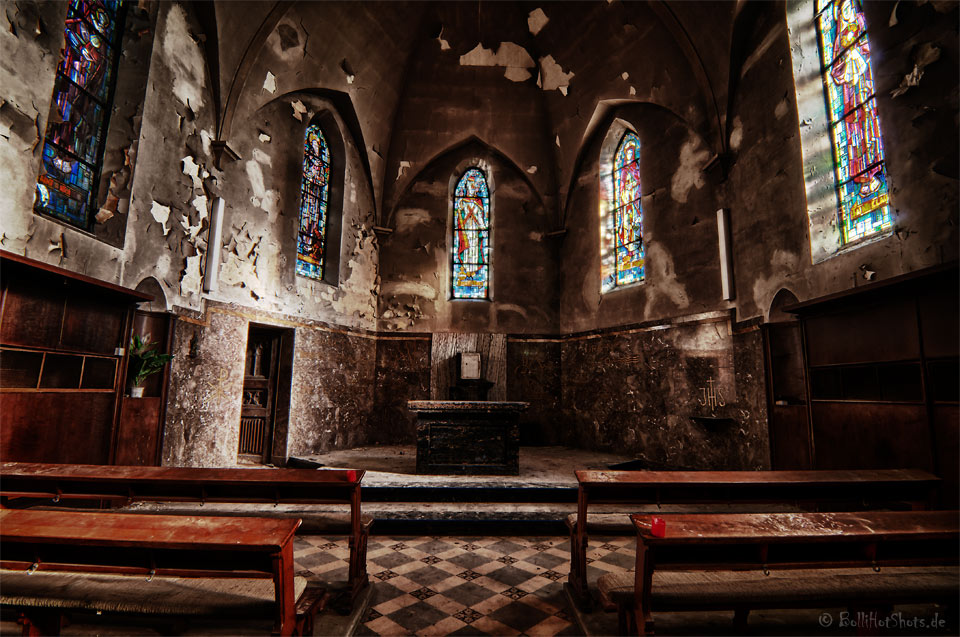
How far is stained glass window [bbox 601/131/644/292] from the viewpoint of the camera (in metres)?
9.49

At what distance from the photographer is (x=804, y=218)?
241 inches

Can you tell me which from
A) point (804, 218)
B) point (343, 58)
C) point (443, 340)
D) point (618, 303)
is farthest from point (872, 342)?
point (343, 58)

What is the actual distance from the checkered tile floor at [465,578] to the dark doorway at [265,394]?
3.78 meters

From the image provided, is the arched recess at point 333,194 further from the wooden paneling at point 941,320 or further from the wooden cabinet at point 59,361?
the wooden paneling at point 941,320

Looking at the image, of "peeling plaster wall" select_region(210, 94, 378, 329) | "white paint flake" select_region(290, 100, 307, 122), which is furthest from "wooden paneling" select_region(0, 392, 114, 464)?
"white paint flake" select_region(290, 100, 307, 122)

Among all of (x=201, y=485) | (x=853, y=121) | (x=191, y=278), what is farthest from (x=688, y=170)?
(x=201, y=485)

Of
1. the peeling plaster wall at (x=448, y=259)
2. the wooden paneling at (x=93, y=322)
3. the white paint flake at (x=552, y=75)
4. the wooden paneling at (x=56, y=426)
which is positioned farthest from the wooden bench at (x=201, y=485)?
the white paint flake at (x=552, y=75)

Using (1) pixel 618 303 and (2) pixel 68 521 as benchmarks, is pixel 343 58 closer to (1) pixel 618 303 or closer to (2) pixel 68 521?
(1) pixel 618 303

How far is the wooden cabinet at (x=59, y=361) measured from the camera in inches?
172

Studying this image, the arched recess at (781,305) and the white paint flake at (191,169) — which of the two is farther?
the white paint flake at (191,169)

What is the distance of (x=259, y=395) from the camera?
8.41m

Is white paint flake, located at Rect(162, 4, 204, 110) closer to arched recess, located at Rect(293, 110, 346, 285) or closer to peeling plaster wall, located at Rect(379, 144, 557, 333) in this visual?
arched recess, located at Rect(293, 110, 346, 285)

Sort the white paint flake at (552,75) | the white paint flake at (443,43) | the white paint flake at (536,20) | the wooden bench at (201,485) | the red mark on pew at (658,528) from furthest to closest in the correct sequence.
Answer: the white paint flake at (552,75) → the white paint flake at (443,43) → the white paint flake at (536,20) → the wooden bench at (201,485) → the red mark on pew at (658,528)

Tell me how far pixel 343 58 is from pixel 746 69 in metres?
7.27
